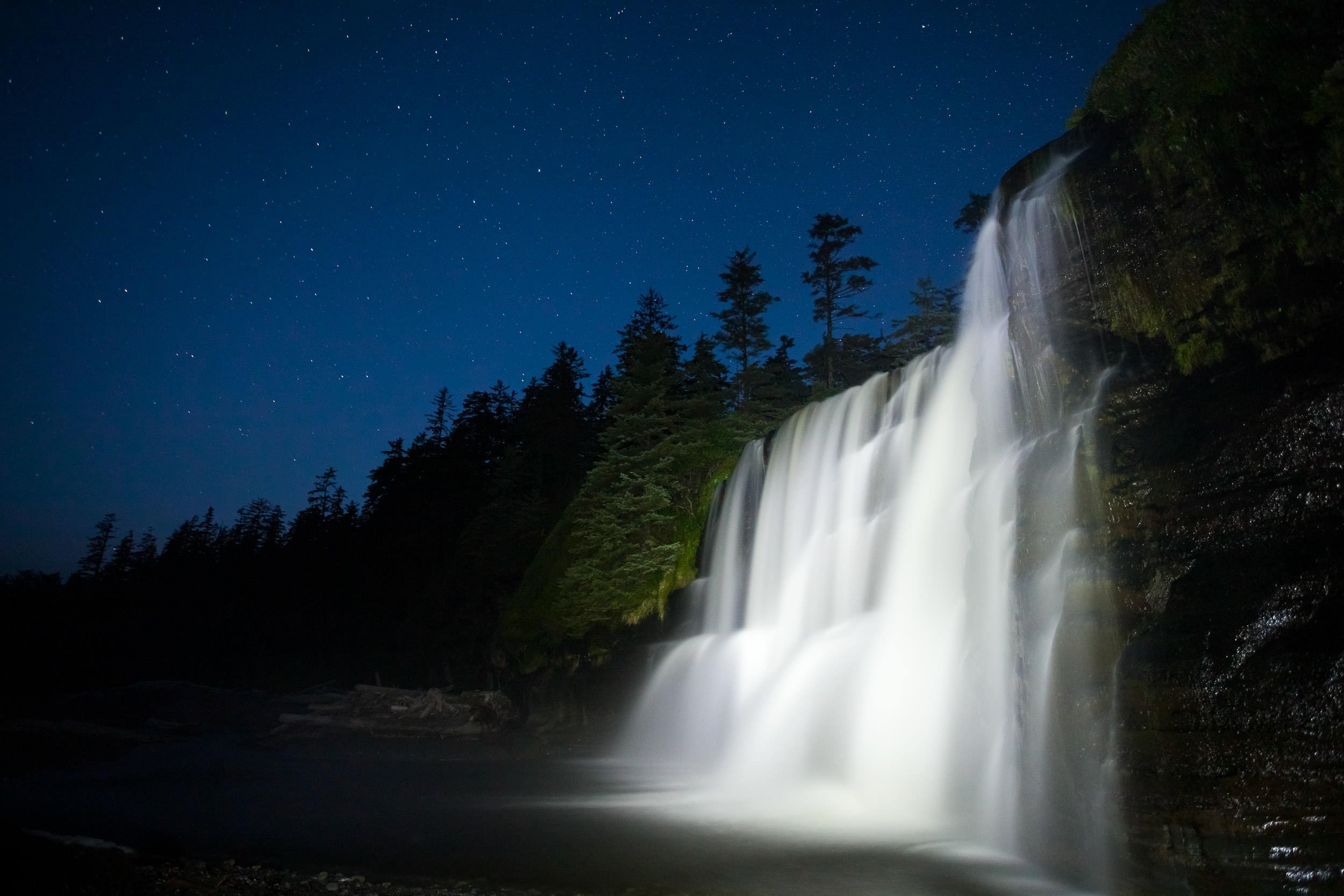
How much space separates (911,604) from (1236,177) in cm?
774

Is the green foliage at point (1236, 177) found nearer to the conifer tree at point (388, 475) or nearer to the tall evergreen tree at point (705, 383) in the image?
the tall evergreen tree at point (705, 383)

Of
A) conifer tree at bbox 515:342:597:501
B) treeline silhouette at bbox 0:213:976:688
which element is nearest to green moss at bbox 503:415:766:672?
treeline silhouette at bbox 0:213:976:688

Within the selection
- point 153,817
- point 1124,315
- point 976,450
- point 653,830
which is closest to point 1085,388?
point 1124,315

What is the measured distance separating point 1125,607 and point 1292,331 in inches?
116

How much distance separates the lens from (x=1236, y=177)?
757 centimetres

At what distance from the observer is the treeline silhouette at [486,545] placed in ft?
82.5

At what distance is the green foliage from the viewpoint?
698cm

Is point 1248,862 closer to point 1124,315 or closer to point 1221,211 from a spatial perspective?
point 1124,315

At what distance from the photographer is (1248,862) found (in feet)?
20.0

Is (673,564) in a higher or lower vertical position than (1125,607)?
higher

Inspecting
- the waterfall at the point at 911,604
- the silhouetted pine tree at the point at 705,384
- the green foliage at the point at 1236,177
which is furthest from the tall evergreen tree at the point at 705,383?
the green foliage at the point at 1236,177

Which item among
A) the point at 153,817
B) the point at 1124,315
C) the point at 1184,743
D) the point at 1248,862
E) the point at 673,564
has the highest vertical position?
the point at 1124,315

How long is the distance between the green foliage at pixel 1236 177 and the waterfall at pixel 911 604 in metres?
1.18

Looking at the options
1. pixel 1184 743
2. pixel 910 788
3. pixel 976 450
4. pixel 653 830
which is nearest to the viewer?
pixel 1184 743
